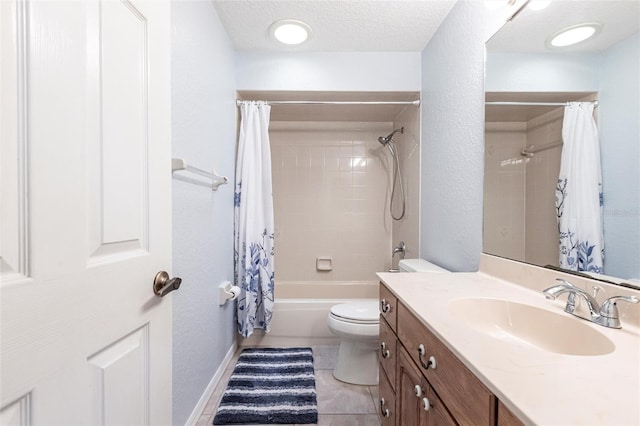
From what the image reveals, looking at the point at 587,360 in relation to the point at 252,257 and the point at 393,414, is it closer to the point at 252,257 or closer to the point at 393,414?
the point at 393,414

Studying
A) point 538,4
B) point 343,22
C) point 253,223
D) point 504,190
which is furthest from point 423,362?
point 343,22

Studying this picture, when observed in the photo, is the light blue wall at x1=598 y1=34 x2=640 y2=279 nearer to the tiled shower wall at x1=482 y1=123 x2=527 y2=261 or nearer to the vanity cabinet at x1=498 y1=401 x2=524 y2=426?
the tiled shower wall at x1=482 y1=123 x2=527 y2=261

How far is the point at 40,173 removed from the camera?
42cm

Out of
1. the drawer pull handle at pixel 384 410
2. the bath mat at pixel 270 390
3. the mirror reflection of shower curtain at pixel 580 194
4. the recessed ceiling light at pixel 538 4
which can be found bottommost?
the bath mat at pixel 270 390

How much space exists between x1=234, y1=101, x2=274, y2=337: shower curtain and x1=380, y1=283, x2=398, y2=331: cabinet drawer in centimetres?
109

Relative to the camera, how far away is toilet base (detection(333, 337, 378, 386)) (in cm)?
172

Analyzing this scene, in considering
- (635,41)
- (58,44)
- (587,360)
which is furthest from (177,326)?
(635,41)

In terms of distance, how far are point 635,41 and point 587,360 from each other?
850 millimetres

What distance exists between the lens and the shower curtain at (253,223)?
2.02 m

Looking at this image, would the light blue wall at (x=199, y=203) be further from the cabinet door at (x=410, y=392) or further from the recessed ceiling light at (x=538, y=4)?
the recessed ceiling light at (x=538, y=4)

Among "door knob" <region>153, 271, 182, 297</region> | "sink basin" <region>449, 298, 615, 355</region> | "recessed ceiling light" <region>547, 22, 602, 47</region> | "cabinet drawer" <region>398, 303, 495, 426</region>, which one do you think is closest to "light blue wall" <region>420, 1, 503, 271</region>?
"recessed ceiling light" <region>547, 22, 602, 47</region>

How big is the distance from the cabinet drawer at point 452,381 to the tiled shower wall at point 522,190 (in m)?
0.59

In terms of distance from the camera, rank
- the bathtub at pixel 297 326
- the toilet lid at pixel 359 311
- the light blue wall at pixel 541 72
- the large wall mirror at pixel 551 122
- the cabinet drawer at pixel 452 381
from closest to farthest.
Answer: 1. the cabinet drawer at pixel 452 381
2. the large wall mirror at pixel 551 122
3. the light blue wall at pixel 541 72
4. the toilet lid at pixel 359 311
5. the bathtub at pixel 297 326

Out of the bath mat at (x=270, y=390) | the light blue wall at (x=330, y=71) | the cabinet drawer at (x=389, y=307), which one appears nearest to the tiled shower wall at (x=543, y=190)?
the cabinet drawer at (x=389, y=307)
